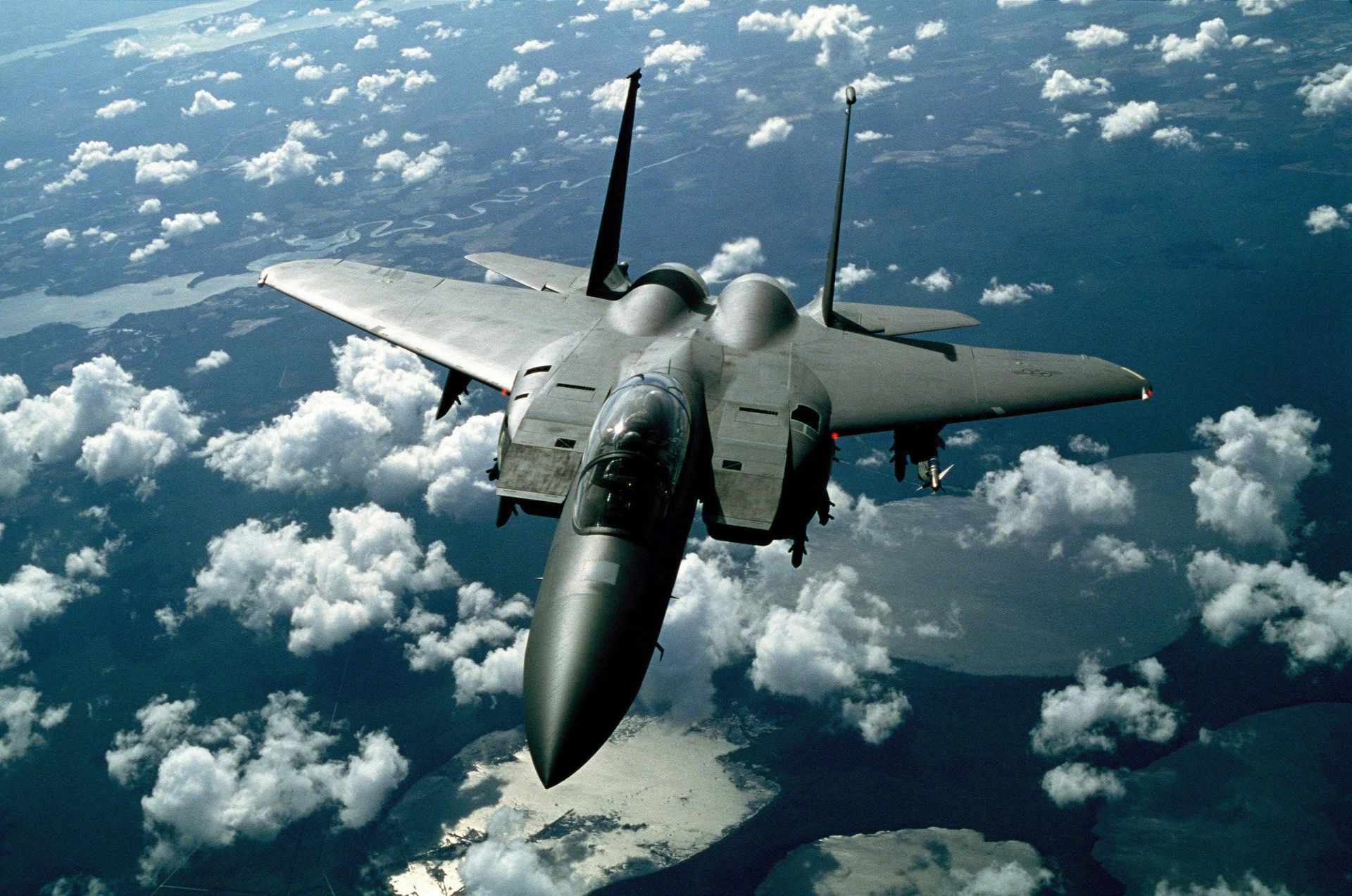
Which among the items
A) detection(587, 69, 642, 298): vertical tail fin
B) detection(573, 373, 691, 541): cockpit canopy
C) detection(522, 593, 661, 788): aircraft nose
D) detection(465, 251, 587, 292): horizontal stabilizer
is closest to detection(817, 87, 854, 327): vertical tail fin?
detection(587, 69, 642, 298): vertical tail fin

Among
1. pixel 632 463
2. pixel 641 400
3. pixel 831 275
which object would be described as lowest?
pixel 831 275

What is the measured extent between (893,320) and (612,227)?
9.73m

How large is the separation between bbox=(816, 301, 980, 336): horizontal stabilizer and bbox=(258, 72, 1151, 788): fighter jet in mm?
84

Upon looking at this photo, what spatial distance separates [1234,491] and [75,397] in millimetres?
213602

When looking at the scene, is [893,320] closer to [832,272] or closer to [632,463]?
[832,272]

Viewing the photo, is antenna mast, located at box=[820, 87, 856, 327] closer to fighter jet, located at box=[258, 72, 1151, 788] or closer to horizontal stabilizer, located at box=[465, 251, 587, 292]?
fighter jet, located at box=[258, 72, 1151, 788]

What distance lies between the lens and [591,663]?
1095cm

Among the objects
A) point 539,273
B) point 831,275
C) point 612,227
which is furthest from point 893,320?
point 539,273

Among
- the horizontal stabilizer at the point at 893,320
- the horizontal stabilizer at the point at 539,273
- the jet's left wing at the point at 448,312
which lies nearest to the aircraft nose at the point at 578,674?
the jet's left wing at the point at 448,312

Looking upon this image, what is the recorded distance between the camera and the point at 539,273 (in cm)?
2647

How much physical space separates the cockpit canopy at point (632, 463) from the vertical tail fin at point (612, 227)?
10.5 meters

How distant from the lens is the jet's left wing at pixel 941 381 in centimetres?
1897

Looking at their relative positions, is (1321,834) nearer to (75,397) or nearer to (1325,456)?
(1325,456)

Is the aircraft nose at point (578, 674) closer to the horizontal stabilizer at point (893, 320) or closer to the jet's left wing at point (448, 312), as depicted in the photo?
the jet's left wing at point (448, 312)
